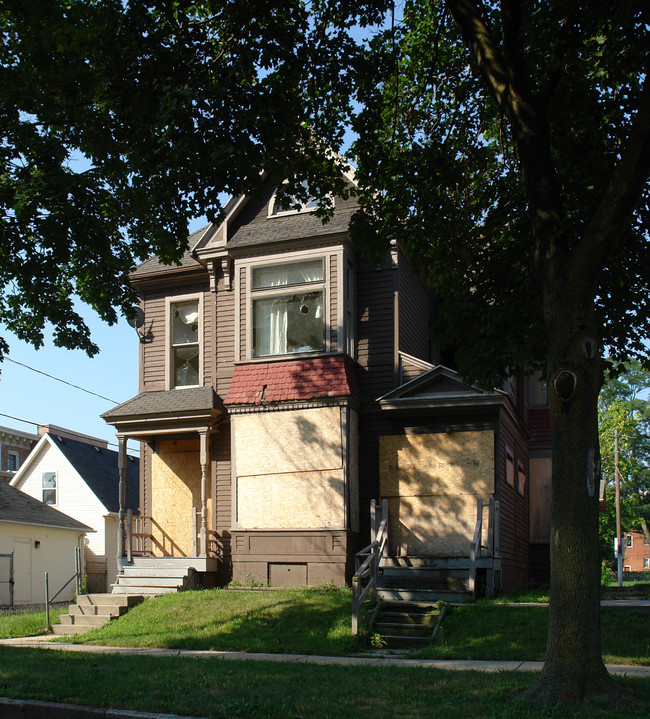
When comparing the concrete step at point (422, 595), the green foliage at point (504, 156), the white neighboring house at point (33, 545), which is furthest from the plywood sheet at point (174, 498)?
the white neighboring house at point (33, 545)

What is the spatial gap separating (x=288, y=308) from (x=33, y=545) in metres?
18.6

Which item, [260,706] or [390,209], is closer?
[260,706]

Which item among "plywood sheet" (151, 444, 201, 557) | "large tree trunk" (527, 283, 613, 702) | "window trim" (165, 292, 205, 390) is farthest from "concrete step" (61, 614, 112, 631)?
"large tree trunk" (527, 283, 613, 702)

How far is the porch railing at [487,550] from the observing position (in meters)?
14.0

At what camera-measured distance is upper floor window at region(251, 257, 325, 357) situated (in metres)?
17.5

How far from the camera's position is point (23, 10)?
10.8 metres

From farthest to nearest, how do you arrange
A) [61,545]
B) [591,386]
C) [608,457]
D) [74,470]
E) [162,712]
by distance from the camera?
[608,457]
[74,470]
[61,545]
[591,386]
[162,712]

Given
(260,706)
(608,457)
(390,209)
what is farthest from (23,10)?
(608,457)

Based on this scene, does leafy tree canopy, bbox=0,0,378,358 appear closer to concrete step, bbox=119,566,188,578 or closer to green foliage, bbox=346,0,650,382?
green foliage, bbox=346,0,650,382

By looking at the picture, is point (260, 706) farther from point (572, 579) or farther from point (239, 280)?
point (239, 280)

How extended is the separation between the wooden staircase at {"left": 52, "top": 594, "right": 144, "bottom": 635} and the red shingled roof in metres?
4.60

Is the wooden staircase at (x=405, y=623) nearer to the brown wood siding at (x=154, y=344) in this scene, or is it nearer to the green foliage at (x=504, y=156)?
the green foliage at (x=504, y=156)

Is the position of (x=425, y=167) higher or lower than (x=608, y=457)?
higher

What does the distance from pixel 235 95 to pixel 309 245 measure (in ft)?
22.6
